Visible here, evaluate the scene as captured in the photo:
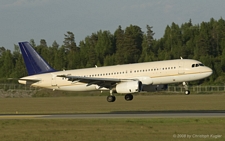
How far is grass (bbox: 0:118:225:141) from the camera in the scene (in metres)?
27.2

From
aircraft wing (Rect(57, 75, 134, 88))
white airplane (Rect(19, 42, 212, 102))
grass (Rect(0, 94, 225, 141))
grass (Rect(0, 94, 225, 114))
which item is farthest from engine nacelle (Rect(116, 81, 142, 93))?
grass (Rect(0, 94, 225, 141))

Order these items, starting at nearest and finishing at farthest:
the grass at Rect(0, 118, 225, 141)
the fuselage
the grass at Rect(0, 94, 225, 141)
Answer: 1. the grass at Rect(0, 94, 225, 141)
2. the grass at Rect(0, 118, 225, 141)
3. the fuselage

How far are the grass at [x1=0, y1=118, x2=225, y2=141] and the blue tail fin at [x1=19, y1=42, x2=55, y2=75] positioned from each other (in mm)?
20307

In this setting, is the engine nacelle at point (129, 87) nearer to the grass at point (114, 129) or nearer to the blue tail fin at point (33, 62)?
the blue tail fin at point (33, 62)

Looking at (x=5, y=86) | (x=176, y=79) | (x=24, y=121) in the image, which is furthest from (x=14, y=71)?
(x=24, y=121)

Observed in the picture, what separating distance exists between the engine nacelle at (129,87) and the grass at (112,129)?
14.0 m

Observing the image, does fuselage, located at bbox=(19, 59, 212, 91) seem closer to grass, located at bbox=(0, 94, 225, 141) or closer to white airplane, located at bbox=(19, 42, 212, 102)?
white airplane, located at bbox=(19, 42, 212, 102)

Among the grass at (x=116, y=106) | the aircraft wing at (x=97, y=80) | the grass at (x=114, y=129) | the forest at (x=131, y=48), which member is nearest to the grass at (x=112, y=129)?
the grass at (x=114, y=129)

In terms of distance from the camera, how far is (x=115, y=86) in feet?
172

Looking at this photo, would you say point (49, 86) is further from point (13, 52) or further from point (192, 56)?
point (13, 52)

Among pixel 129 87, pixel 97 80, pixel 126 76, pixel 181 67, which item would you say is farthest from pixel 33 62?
pixel 181 67

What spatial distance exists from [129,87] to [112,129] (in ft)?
63.3

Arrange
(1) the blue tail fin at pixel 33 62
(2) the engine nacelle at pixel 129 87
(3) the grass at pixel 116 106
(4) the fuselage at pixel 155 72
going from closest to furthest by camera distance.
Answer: (2) the engine nacelle at pixel 129 87
(4) the fuselage at pixel 155 72
(3) the grass at pixel 116 106
(1) the blue tail fin at pixel 33 62

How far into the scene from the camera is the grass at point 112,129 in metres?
27.2
